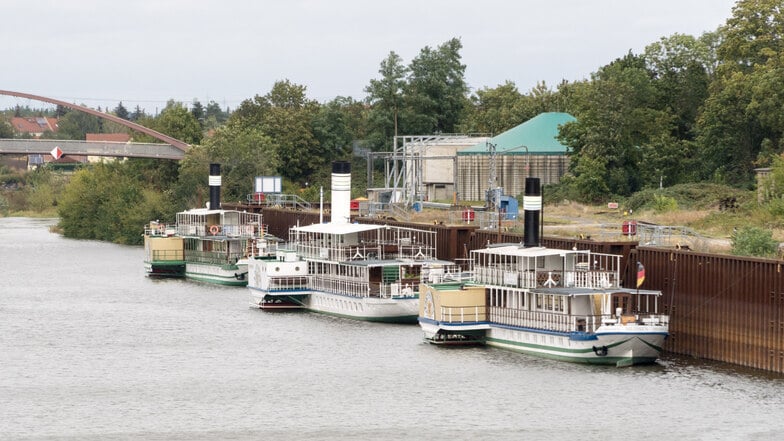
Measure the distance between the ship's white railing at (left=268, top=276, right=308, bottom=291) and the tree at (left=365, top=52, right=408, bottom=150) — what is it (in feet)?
236

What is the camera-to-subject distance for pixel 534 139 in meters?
114

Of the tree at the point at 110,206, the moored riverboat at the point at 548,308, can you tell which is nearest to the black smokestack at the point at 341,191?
the moored riverboat at the point at 548,308

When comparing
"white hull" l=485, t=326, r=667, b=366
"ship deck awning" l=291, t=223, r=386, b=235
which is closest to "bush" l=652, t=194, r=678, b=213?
"ship deck awning" l=291, t=223, r=386, b=235

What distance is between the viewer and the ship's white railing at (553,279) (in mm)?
57688

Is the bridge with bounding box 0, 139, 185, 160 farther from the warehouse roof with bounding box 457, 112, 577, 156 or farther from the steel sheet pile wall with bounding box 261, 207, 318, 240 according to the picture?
the warehouse roof with bounding box 457, 112, 577, 156

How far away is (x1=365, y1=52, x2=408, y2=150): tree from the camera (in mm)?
147125

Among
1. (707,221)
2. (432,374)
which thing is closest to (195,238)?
(707,221)

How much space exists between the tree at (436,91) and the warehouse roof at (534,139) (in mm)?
30252

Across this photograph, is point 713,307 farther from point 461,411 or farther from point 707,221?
point 707,221

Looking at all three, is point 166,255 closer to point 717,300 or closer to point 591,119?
point 591,119

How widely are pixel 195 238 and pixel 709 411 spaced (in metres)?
57.9

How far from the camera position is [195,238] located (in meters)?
100

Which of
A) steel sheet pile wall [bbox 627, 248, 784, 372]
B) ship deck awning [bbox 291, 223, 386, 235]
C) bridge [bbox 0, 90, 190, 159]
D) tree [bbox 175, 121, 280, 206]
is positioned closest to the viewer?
steel sheet pile wall [bbox 627, 248, 784, 372]

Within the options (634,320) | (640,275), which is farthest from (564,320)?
(640,275)
